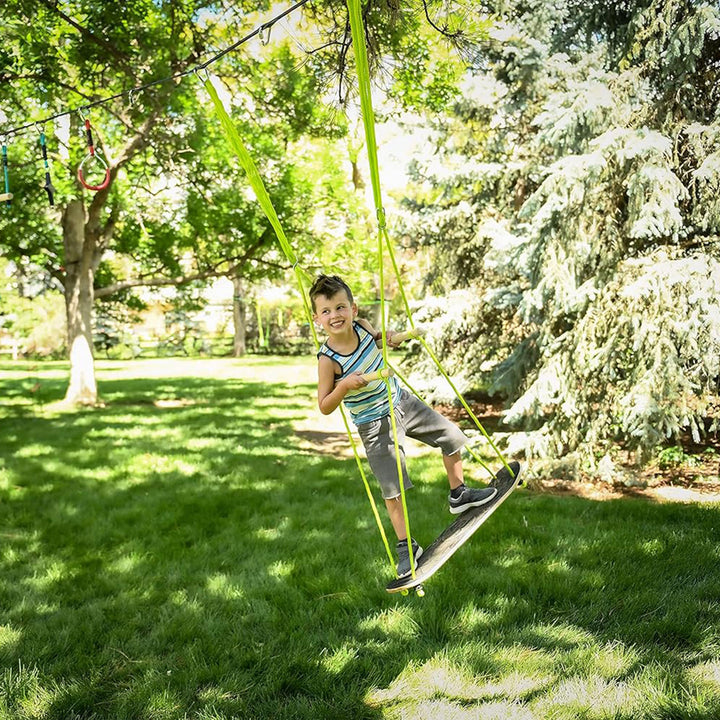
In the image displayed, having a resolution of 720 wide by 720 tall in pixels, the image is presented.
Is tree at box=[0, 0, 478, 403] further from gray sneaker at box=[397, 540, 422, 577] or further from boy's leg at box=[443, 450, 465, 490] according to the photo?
gray sneaker at box=[397, 540, 422, 577]

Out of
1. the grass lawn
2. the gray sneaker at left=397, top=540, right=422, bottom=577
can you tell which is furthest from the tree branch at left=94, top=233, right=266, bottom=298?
the gray sneaker at left=397, top=540, right=422, bottom=577

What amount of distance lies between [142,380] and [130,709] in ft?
43.3

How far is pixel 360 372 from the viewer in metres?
2.72

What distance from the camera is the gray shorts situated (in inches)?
108

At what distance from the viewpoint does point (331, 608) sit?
11.0 ft

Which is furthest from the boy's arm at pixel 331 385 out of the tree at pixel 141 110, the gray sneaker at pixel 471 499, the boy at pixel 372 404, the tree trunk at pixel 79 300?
the tree trunk at pixel 79 300

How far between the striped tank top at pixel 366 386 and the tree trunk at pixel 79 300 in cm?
899

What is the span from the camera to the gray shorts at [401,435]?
2.73 metres

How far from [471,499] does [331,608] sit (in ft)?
3.34

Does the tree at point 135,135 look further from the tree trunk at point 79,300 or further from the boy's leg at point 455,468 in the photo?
the boy's leg at point 455,468

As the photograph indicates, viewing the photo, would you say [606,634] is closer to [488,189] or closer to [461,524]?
[461,524]

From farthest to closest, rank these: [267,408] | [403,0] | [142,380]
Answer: [142,380]
[267,408]
[403,0]

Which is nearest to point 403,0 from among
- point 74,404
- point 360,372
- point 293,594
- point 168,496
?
point 360,372

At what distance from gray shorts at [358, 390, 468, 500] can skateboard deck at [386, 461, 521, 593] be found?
265 mm
